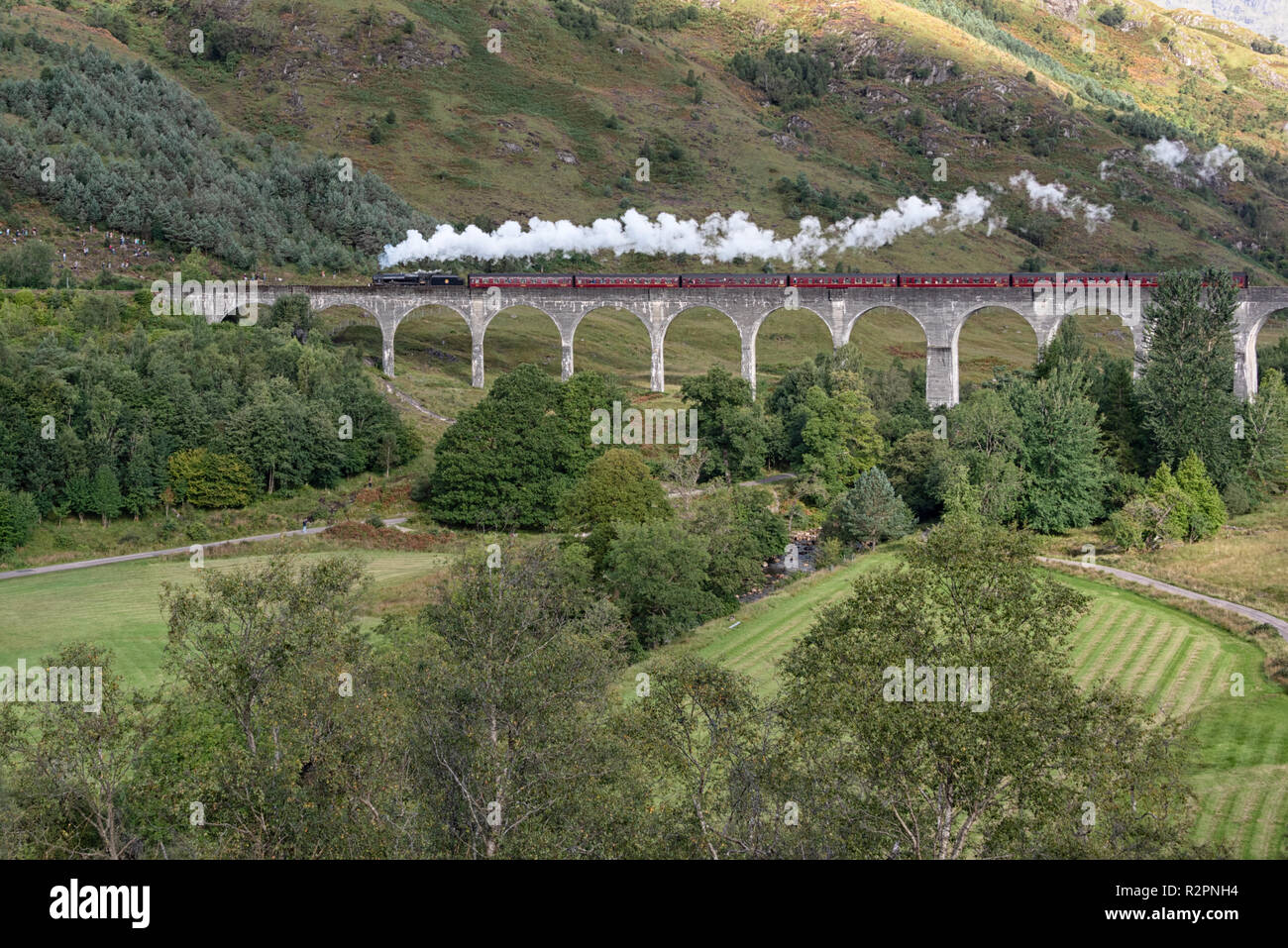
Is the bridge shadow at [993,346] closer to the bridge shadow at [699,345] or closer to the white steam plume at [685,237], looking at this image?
the white steam plume at [685,237]

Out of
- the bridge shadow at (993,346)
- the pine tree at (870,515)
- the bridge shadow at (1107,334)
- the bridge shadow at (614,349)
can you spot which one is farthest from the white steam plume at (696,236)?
the pine tree at (870,515)

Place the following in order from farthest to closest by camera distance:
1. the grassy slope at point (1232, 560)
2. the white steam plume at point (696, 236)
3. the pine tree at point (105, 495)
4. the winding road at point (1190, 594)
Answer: the white steam plume at point (696, 236), the pine tree at point (105, 495), the grassy slope at point (1232, 560), the winding road at point (1190, 594)

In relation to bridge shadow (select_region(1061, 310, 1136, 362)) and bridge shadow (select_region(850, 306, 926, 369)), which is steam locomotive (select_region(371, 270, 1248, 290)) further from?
bridge shadow (select_region(1061, 310, 1136, 362))

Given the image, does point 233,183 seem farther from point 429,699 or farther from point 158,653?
point 429,699

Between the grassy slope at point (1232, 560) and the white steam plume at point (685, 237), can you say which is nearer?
the grassy slope at point (1232, 560)

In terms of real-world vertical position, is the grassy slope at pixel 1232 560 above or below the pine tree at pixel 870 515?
below

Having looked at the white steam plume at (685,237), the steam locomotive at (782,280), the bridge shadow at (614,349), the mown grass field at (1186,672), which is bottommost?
the mown grass field at (1186,672)

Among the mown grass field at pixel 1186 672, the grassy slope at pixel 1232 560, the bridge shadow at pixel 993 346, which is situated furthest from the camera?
the bridge shadow at pixel 993 346
